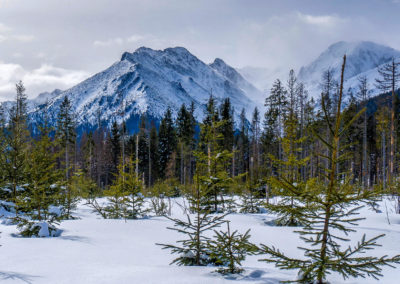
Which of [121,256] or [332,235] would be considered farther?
[121,256]

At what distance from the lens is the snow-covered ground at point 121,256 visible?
3588 mm

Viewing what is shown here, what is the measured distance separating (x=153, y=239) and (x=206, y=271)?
3193 millimetres

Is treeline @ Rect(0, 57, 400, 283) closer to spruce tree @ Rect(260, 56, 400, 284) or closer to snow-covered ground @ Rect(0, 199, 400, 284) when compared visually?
spruce tree @ Rect(260, 56, 400, 284)

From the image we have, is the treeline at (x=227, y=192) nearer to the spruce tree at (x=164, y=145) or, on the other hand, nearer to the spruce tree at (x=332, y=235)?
the spruce tree at (x=332, y=235)

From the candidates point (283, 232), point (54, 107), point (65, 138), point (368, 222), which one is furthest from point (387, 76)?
point (54, 107)

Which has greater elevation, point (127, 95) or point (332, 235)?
point (127, 95)

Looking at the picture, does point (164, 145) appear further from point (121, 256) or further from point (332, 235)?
point (332, 235)

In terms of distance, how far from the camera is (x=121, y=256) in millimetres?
5059

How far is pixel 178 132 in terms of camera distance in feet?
124

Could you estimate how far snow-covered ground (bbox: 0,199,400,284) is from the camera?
11.8ft

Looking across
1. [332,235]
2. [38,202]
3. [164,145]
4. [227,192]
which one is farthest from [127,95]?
[332,235]

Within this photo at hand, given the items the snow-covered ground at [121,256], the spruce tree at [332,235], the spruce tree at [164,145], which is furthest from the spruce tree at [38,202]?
the spruce tree at [164,145]

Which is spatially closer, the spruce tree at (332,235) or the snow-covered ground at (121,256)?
the spruce tree at (332,235)

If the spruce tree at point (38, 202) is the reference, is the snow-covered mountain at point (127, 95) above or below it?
above
